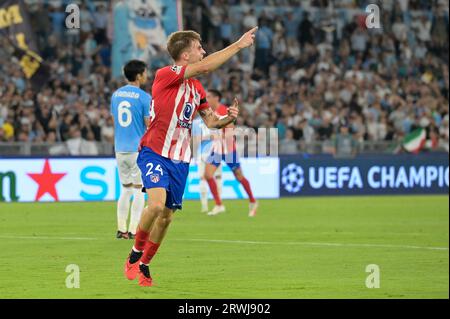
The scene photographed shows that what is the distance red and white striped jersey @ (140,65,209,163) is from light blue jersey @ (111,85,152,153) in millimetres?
4668

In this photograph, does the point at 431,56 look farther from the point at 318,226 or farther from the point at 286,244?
the point at 286,244

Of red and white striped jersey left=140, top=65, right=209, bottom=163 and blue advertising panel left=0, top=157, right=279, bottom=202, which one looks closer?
red and white striped jersey left=140, top=65, right=209, bottom=163

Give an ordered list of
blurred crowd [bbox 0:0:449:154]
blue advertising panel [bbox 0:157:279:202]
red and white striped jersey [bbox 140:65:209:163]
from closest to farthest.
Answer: red and white striped jersey [bbox 140:65:209:163] → blue advertising panel [bbox 0:157:279:202] → blurred crowd [bbox 0:0:449:154]

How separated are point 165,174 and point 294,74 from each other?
72.0 feet

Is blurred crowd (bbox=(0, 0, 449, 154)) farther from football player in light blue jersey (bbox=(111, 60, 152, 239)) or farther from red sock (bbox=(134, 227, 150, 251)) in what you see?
red sock (bbox=(134, 227, 150, 251))

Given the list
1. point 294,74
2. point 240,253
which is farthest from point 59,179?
point 240,253

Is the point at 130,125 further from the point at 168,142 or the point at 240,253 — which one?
the point at 168,142

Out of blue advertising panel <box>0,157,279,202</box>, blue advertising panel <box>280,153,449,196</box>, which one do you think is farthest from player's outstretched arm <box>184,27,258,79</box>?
blue advertising panel <box>280,153,449,196</box>

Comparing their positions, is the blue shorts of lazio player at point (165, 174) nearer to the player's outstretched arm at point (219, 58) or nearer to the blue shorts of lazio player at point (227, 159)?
the player's outstretched arm at point (219, 58)

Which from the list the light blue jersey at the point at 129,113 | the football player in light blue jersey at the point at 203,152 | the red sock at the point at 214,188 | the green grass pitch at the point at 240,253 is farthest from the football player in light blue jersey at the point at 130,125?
the football player in light blue jersey at the point at 203,152

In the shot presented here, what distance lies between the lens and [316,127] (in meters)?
30.0

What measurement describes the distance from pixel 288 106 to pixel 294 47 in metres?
4.01

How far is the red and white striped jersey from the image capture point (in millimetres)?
11000
